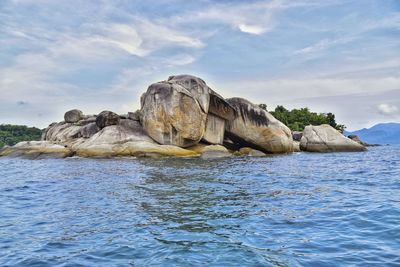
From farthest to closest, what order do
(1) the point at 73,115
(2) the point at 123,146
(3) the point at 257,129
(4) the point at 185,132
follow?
(1) the point at 73,115, (3) the point at 257,129, (4) the point at 185,132, (2) the point at 123,146

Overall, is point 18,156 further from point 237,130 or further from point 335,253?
point 335,253

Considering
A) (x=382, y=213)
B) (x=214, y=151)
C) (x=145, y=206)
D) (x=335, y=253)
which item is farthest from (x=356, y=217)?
(x=214, y=151)

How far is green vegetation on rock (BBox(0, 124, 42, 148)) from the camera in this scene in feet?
254

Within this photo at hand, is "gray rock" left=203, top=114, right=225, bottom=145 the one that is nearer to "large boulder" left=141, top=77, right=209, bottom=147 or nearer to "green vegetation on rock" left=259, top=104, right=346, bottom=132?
"large boulder" left=141, top=77, right=209, bottom=147

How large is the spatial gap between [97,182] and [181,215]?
8.35 metres

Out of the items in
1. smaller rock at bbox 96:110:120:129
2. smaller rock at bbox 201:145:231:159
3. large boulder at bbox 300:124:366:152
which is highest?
smaller rock at bbox 96:110:120:129

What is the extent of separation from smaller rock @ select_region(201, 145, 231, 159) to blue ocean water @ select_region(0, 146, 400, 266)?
18.2 metres

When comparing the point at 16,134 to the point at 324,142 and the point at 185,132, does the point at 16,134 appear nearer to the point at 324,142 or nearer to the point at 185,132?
the point at 185,132

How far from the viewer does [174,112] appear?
3519cm

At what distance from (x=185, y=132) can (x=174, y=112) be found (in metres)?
2.04

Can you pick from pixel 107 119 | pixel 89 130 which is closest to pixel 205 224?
pixel 107 119

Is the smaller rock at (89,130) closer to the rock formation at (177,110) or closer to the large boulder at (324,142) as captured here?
the rock formation at (177,110)

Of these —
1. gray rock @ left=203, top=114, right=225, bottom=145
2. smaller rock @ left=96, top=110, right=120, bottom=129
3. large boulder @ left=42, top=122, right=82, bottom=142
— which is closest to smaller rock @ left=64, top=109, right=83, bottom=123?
large boulder @ left=42, top=122, right=82, bottom=142

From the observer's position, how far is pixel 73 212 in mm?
10578
